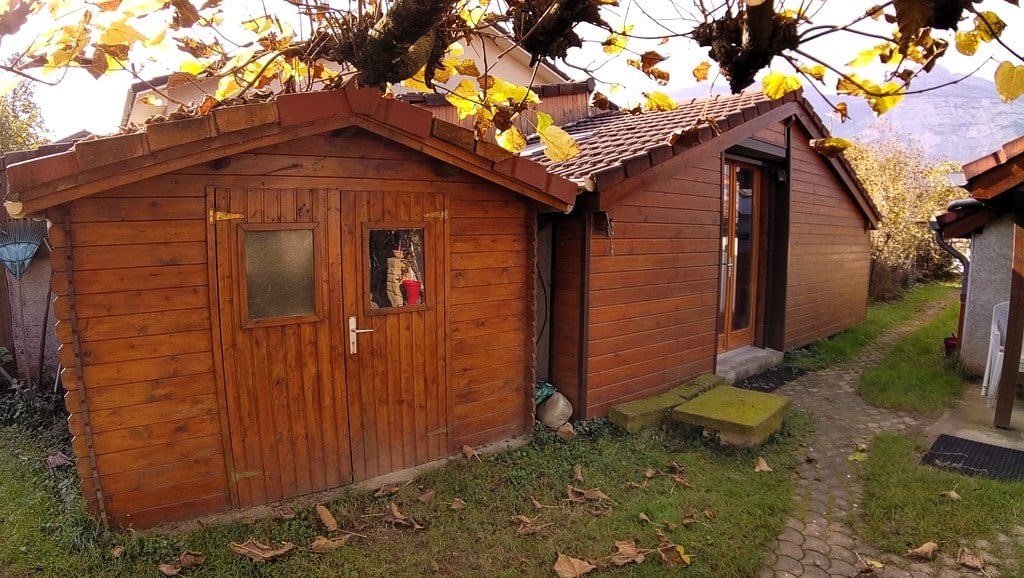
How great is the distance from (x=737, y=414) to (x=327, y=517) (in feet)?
12.5

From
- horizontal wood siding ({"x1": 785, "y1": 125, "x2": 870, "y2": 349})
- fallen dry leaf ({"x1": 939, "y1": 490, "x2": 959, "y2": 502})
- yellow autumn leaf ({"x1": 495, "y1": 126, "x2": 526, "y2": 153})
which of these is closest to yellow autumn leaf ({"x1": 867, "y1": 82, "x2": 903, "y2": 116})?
yellow autumn leaf ({"x1": 495, "y1": 126, "x2": 526, "y2": 153})

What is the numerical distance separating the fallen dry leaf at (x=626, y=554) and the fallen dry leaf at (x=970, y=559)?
6.57 ft

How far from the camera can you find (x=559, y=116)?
10.1 m

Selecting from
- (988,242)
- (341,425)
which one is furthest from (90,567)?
(988,242)

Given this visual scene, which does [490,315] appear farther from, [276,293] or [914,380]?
[914,380]

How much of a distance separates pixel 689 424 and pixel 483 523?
2606 millimetres

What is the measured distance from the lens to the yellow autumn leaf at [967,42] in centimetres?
229

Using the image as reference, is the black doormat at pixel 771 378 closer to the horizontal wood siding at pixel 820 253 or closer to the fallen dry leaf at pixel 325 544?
the horizontal wood siding at pixel 820 253

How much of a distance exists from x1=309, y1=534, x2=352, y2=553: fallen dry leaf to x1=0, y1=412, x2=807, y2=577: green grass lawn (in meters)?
0.05

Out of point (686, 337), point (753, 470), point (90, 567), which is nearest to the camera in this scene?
point (90, 567)

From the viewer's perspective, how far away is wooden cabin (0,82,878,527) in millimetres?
3588

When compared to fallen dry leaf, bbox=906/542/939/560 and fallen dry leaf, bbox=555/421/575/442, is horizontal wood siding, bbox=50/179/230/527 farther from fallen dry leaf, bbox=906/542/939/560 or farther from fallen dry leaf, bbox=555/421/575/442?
fallen dry leaf, bbox=906/542/939/560

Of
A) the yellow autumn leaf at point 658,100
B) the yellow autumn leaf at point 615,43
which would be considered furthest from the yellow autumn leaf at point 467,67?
the yellow autumn leaf at point 658,100

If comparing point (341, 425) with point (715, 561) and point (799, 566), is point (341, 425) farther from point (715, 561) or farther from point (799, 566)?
point (799, 566)
